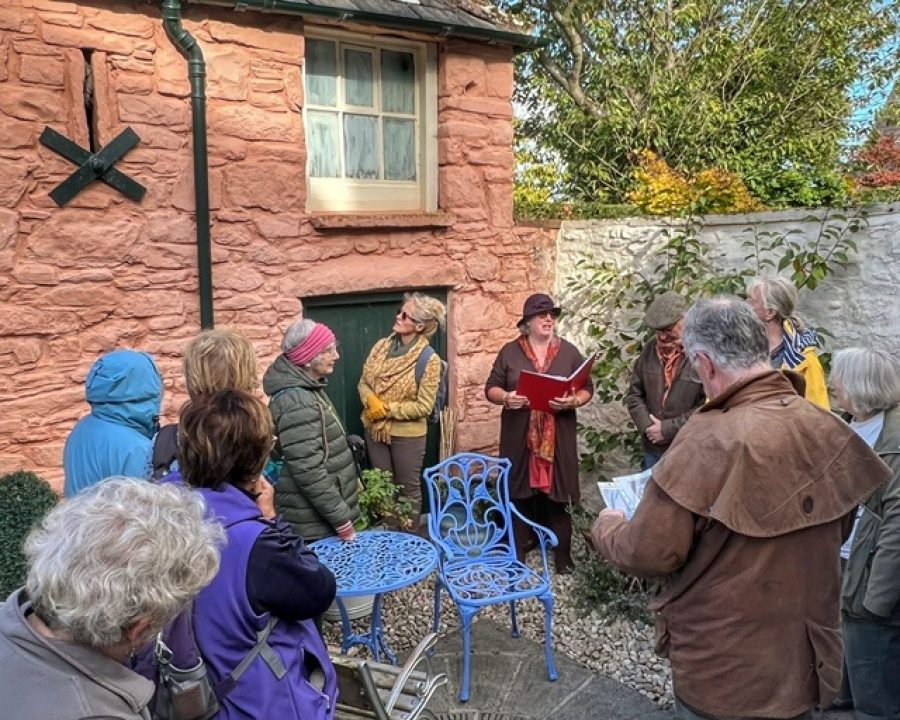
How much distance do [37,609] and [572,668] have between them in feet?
9.90

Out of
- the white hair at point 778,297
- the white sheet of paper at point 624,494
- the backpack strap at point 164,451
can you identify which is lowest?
the white sheet of paper at point 624,494

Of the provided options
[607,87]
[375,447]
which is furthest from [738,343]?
[607,87]

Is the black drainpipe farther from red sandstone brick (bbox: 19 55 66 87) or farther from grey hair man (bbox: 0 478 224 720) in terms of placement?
grey hair man (bbox: 0 478 224 720)

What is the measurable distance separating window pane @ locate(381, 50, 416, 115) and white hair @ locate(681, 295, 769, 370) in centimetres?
387

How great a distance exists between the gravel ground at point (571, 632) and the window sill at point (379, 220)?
2.34 metres

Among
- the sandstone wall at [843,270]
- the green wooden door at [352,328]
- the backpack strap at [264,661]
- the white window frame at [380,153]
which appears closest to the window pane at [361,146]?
the white window frame at [380,153]

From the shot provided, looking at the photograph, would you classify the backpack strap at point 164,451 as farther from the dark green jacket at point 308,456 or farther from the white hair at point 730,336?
the white hair at point 730,336

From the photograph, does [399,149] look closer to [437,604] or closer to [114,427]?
[437,604]

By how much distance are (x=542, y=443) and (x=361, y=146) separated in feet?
8.06

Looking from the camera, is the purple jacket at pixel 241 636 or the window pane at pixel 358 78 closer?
the purple jacket at pixel 241 636

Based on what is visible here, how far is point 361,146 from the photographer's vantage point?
539 cm

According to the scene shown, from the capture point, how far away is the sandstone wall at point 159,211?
4.02 m

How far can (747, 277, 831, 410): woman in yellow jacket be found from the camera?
373cm

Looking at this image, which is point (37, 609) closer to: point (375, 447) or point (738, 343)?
point (738, 343)
